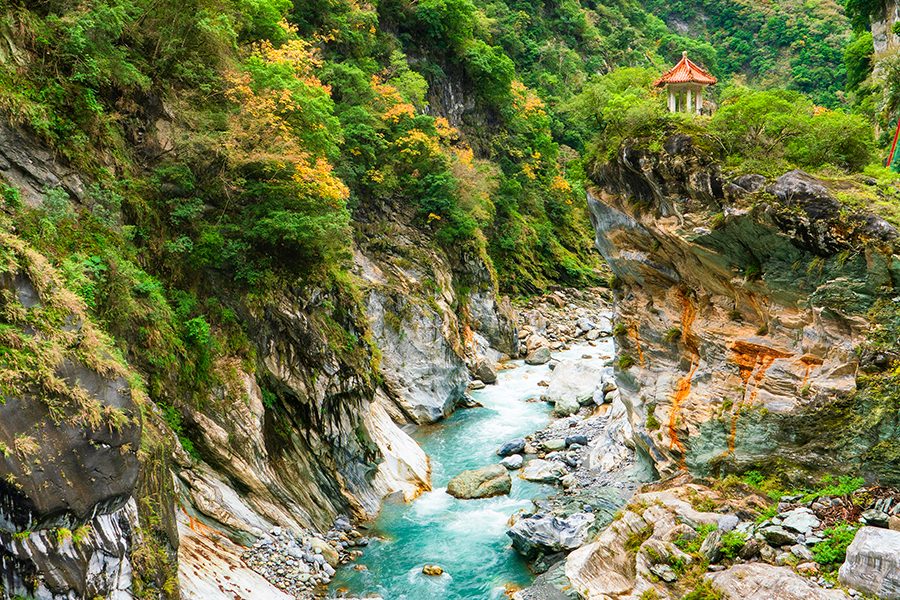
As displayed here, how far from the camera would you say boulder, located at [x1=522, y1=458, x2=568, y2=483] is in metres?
18.2

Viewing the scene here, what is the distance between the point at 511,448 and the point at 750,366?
31.2 ft

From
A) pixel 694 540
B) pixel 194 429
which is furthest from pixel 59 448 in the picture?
pixel 694 540

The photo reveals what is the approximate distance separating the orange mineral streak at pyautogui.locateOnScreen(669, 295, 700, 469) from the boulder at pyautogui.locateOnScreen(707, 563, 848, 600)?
491 centimetres

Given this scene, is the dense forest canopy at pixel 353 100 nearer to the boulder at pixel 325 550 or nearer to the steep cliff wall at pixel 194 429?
the steep cliff wall at pixel 194 429

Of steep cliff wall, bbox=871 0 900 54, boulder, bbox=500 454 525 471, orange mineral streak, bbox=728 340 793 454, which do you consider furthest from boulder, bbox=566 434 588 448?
steep cliff wall, bbox=871 0 900 54

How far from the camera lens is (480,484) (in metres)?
17.9

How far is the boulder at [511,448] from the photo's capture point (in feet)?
67.1

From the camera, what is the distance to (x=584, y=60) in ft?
183

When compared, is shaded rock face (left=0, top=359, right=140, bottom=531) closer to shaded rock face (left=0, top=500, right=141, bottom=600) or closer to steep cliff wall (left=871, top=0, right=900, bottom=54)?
shaded rock face (left=0, top=500, right=141, bottom=600)

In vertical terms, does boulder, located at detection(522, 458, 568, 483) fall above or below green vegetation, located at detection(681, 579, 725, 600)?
below

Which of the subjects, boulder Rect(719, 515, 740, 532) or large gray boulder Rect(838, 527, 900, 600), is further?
boulder Rect(719, 515, 740, 532)

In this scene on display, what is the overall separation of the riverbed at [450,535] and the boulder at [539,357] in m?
6.96

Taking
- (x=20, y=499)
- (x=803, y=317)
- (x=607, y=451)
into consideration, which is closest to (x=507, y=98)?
(x=607, y=451)

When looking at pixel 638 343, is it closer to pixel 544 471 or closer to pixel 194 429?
pixel 544 471
